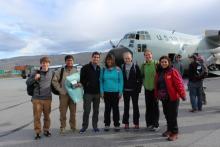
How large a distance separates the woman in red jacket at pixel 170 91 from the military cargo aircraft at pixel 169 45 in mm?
14661

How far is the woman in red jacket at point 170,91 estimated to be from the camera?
7.56 metres

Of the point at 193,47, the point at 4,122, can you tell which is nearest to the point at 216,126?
the point at 4,122

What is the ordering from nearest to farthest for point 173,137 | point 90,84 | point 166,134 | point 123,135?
point 173,137 → point 166,134 → point 123,135 → point 90,84

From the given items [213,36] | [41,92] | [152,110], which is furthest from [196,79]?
[213,36]

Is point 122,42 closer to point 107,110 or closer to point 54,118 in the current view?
point 54,118

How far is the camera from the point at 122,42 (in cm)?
2569

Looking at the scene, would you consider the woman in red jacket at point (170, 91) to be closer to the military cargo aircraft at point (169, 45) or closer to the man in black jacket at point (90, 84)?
the man in black jacket at point (90, 84)

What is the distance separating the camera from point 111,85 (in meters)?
8.44

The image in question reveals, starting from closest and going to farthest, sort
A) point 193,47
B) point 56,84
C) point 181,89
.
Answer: point 181,89 < point 56,84 < point 193,47

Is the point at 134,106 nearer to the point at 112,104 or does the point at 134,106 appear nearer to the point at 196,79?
the point at 112,104

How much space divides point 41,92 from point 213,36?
2450 centimetres

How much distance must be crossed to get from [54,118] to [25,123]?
0.93 meters

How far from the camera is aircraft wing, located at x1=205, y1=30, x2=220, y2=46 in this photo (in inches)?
1176

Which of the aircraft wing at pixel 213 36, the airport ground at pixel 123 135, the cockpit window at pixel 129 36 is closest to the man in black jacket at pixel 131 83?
the airport ground at pixel 123 135
